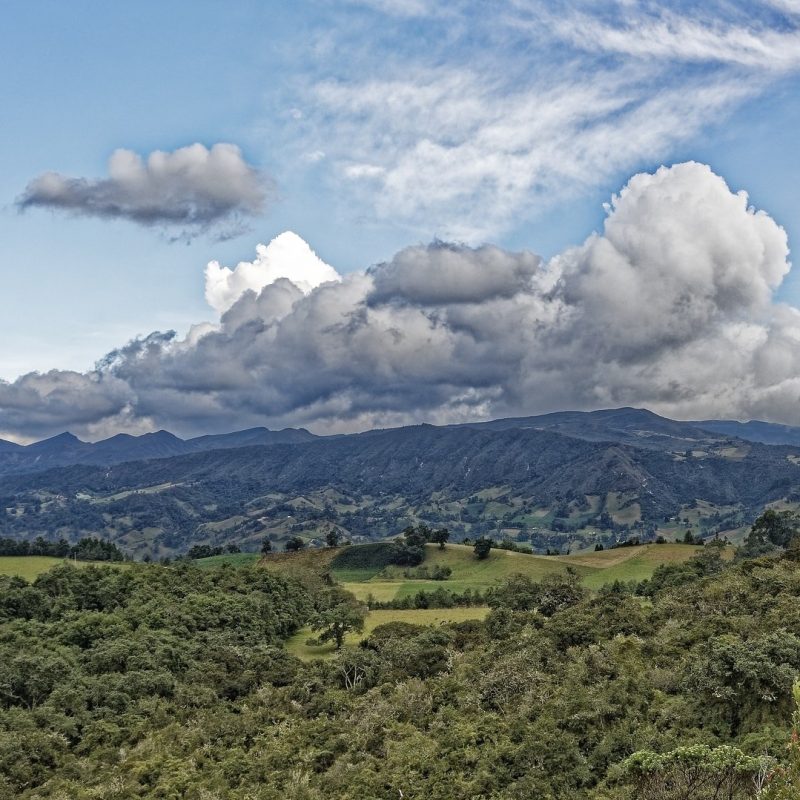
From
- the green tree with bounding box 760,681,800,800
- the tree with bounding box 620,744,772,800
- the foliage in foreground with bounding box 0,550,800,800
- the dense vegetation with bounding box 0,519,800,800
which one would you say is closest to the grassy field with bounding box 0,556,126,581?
the foliage in foreground with bounding box 0,550,800,800

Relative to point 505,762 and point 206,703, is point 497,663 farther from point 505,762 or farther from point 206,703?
point 206,703

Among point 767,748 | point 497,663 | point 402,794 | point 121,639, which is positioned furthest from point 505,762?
point 121,639

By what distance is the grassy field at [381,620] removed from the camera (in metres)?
120

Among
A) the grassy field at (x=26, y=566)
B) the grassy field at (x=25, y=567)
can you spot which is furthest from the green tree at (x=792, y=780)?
the grassy field at (x=25, y=567)

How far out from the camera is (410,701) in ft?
233

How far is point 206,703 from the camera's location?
85.3m

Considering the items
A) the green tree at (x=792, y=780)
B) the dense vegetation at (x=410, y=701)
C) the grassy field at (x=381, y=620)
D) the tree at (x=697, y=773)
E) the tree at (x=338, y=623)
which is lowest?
the grassy field at (x=381, y=620)

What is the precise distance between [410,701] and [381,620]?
76.2 meters

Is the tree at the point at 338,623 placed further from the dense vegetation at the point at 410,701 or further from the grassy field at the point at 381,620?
the grassy field at the point at 381,620

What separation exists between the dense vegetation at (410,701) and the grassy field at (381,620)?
10.9ft

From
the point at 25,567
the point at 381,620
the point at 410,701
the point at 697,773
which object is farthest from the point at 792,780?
the point at 25,567

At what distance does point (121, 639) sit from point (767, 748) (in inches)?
3478

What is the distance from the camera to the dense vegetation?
155 feet

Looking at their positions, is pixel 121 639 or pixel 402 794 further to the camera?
pixel 121 639
